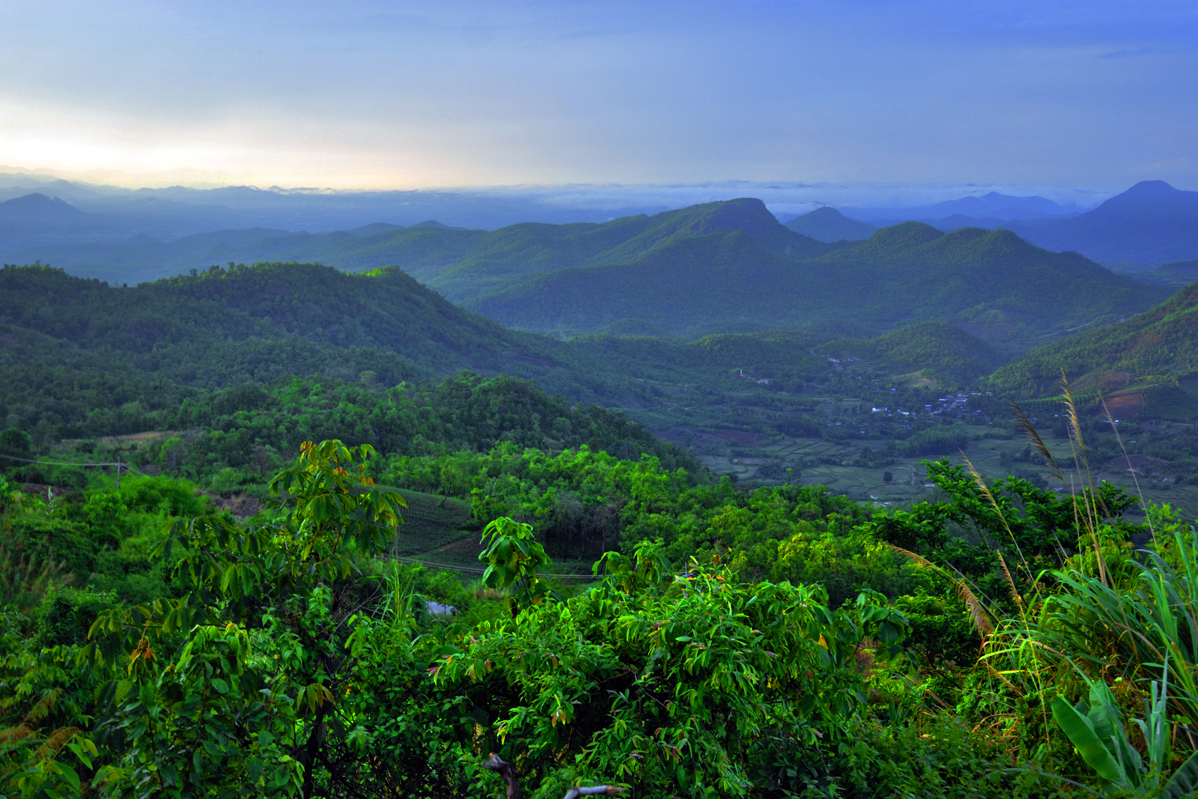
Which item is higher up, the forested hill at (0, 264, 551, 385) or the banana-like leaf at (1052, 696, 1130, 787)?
the banana-like leaf at (1052, 696, 1130, 787)

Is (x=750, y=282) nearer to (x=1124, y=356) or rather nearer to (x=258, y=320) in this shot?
(x=1124, y=356)

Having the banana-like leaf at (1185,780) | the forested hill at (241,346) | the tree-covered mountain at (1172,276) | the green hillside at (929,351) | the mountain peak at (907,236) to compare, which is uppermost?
the mountain peak at (907,236)

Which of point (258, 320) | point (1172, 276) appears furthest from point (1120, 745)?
point (1172, 276)

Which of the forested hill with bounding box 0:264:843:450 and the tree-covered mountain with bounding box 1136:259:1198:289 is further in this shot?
the tree-covered mountain with bounding box 1136:259:1198:289

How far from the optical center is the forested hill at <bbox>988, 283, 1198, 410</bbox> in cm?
9069

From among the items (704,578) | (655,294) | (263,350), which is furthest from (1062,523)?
(655,294)

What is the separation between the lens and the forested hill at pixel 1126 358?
90688 millimetres

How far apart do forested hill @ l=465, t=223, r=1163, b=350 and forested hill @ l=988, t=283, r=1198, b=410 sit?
2978 centimetres

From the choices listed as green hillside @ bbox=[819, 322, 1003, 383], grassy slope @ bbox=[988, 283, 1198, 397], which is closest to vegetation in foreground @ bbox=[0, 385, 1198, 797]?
grassy slope @ bbox=[988, 283, 1198, 397]

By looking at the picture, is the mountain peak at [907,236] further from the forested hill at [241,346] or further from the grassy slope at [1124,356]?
the forested hill at [241,346]

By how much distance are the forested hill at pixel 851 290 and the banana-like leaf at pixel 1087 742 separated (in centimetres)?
14233

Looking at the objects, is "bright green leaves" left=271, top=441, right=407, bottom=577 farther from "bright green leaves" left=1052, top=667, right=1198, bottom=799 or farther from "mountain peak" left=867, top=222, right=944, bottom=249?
"mountain peak" left=867, top=222, right=944, bottom=249

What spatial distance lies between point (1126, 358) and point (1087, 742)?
117142 mm

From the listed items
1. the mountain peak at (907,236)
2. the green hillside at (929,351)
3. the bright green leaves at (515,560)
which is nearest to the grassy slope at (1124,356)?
the green hillside at (929,351)
